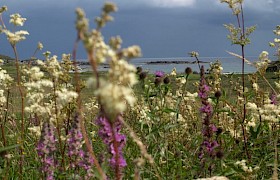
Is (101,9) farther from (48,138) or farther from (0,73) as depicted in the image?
(0,73)

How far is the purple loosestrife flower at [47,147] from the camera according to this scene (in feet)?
9.07

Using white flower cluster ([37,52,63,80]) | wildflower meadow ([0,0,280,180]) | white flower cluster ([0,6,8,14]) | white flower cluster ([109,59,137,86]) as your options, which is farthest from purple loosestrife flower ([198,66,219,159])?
white flower cluster ([109,59,137,86])

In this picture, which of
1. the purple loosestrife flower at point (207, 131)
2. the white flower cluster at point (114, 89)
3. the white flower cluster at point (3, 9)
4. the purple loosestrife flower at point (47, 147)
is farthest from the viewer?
the white flower cluster at point (3, 9)

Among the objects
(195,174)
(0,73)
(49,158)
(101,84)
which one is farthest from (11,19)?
(101,84)

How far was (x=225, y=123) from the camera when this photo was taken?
5523 millimetres

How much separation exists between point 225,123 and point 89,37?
4.49 metres

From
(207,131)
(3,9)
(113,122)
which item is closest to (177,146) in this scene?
(207,131)

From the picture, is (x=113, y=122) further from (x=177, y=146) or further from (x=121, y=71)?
(x=177, y=146)

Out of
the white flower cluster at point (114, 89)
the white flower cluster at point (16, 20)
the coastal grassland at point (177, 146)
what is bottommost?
the coastal grassland at point (177, 146)

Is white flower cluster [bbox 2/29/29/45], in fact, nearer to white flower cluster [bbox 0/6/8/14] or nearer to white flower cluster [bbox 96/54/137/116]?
white flower cluster [bbox 0/6/8/14]

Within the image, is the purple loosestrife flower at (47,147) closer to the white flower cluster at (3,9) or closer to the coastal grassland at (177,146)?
the coastal grassland at (177,146)

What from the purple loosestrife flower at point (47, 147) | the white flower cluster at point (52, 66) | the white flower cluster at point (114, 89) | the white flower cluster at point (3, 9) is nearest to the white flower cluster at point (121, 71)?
the white flower cluster at point (114, 89)

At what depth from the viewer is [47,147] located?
2.93m

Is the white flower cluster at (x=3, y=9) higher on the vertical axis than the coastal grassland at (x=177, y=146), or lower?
higher
